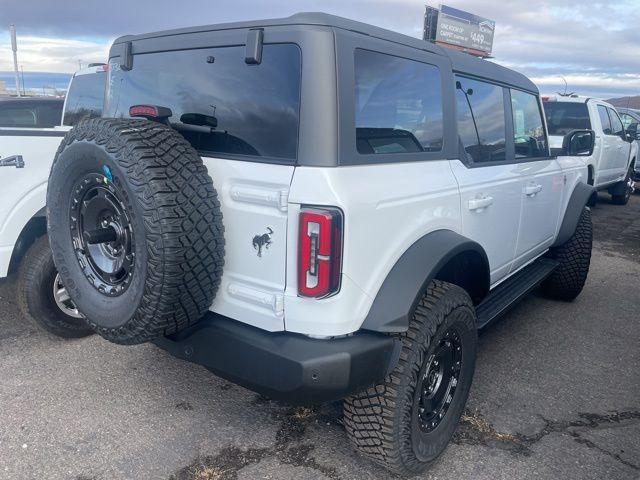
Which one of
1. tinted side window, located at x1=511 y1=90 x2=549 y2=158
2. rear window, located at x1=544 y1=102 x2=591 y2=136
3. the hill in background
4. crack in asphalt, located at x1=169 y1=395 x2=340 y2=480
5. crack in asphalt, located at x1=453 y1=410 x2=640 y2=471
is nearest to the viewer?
crack in asphalt, located at x1=169 y1=395 x2=340 y2=480

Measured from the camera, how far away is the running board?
3.30 metres

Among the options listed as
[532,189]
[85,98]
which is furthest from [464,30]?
[85,98]

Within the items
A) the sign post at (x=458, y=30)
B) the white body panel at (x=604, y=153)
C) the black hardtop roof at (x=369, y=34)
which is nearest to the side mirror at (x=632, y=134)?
the white body panel at (x=604, y=153)

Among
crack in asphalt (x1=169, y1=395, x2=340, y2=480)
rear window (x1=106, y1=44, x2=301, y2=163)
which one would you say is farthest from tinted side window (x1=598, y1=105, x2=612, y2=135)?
rear window (x1=106, y1=44, x2=301, y2=163)

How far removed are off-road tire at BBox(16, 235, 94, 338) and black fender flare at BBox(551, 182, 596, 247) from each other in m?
3.87

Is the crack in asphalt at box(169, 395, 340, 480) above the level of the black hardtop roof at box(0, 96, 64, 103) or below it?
below

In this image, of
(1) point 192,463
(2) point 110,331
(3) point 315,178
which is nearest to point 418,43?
(3) point 315,178

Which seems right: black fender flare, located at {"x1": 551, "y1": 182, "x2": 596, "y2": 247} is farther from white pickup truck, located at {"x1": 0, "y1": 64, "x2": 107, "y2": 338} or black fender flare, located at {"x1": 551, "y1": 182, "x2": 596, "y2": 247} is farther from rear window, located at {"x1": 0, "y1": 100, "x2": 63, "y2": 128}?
rear window, located at {"x1": 0, "y1": 100, "x2": 63, "y2": 128}

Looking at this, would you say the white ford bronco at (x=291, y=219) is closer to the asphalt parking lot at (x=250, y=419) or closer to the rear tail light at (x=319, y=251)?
the rear tail light at (x=319, y=251)

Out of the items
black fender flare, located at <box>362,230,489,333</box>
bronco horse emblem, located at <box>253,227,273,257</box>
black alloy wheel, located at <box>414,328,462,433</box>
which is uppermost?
bronco horse emblem, located at <box>253,227,273,257</box>

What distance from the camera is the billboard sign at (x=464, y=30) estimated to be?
6.15 metres

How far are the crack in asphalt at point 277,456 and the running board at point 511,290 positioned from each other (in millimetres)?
1103

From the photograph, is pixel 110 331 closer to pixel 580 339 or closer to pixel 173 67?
pixel 173 67

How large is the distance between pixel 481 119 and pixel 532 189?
2.54ft
